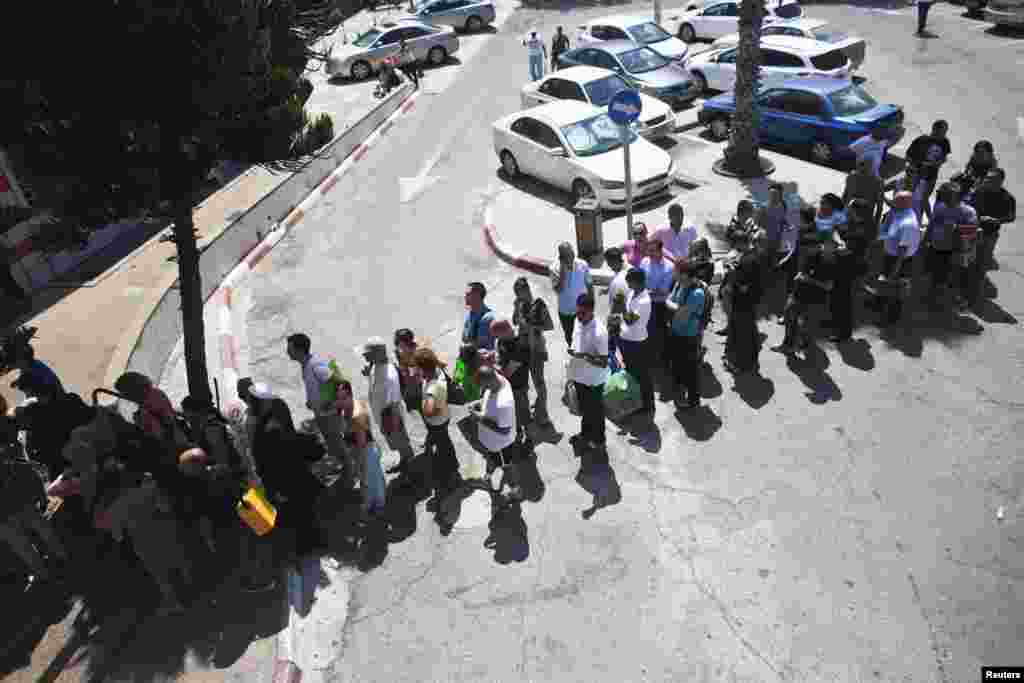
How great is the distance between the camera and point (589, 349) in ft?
23.3

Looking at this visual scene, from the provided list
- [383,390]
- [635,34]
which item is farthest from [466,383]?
[635,34]

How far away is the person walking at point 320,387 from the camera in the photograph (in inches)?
281

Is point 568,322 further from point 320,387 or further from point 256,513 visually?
point 256,513

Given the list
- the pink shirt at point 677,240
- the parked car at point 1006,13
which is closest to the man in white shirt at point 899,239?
the pink shirt at point 677,240

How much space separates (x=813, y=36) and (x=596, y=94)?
22.2 ft

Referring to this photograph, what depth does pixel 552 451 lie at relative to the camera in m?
7.90

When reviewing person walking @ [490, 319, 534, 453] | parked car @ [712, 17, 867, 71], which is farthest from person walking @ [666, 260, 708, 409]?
parked car @ [712, 17, 867, 71]

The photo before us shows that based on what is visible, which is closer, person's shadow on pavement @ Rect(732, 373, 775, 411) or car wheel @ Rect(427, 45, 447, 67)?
person's shadow on pavement @ Rect(732, 373, 775, 411)

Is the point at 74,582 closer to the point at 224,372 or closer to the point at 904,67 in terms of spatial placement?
the point at 224,372

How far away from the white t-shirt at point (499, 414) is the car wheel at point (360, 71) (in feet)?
73.1

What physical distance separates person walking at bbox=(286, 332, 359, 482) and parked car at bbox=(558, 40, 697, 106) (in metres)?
12.4

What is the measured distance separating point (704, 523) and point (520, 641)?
2.04 metres

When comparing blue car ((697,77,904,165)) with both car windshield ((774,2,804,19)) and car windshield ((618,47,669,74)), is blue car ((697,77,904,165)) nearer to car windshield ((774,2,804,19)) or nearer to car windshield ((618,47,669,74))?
car windshield ((618,47,669,74))

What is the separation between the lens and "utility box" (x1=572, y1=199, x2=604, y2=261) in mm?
11273
